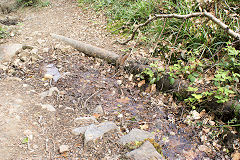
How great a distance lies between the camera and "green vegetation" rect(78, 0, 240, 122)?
2.82m

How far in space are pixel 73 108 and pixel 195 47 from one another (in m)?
2.44

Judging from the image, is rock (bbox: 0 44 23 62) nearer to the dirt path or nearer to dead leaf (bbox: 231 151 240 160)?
the dirt path

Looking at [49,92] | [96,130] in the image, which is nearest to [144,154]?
[96,130]

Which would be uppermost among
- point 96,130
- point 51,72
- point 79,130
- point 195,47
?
point 195,47

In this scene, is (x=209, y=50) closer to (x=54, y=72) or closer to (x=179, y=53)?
(x=179, y=53)

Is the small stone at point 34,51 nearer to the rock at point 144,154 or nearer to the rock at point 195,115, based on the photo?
the rock at point 144,154

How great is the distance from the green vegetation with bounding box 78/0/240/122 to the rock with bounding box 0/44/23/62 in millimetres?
2389

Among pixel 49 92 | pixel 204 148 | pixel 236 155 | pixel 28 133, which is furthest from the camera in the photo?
pixel 49 92

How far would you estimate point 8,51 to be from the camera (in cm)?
405

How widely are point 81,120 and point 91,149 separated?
54 centimetres


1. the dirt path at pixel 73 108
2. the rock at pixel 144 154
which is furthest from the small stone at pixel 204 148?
the rock at pixel 144 154

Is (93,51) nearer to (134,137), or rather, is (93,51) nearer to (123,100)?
(123,100)

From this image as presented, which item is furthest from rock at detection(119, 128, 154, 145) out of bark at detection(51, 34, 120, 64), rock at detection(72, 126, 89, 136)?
bark at detection(51, 34, 120, 64)

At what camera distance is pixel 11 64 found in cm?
388
